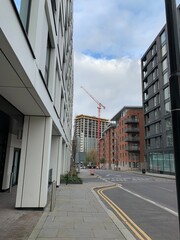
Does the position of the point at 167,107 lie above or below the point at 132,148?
above

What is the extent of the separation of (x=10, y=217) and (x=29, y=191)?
1.47 metres

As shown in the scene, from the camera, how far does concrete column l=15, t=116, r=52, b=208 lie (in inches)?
362

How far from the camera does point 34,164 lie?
9477 mm

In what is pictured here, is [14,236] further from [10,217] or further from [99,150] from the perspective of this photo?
[99,150]

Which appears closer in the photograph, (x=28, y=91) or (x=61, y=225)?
(x=28, y=91)

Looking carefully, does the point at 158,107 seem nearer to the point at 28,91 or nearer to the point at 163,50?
the point at 163,50

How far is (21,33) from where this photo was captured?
502 centimetres

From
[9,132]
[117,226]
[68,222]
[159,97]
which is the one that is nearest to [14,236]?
[68,222]

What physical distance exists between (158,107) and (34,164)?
45.3 m

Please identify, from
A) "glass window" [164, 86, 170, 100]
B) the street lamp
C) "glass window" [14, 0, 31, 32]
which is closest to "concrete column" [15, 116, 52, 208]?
"glass window" [14, 0, 31, 32]

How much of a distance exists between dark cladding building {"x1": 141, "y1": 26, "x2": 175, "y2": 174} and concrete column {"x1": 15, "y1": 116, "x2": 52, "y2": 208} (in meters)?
37.5

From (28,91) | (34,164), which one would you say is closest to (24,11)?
(28,91)

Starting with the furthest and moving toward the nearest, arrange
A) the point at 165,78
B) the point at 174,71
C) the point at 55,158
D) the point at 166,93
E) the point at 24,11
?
the point at 165,78 → the point at 166,93 → the point at 55,158 → the point at 24,11 → the point at 174,71

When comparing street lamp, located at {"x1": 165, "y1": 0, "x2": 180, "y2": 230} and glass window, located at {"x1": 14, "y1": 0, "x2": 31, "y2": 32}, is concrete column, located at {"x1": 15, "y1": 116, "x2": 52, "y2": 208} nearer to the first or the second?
glass window, located at {"x1": 14, "y1": 0, "x2": 31, "y2": 32}
